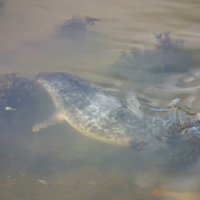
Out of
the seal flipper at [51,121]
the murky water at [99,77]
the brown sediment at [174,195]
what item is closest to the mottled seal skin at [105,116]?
the seal flipper at [51,121]

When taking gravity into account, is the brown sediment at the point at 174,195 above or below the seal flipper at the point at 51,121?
below

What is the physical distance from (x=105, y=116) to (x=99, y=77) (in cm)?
110

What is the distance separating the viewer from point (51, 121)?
18.6 ft

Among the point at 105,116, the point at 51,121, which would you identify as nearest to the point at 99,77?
the point at 105,116

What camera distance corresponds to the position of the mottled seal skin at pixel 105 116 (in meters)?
5.14

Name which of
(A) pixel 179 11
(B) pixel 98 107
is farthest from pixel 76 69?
(A) pixel 179 11

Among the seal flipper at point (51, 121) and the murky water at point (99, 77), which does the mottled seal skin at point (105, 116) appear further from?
the murky water at point (99, 77)

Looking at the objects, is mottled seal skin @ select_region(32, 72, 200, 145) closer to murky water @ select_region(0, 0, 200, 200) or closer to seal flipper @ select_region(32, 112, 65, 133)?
seal flipper @ select_region(32, 112, 65, 133)

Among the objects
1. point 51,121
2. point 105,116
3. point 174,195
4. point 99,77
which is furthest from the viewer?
point 99,77

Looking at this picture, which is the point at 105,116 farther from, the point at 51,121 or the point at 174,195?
the point at 174,195

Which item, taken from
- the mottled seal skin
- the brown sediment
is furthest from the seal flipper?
the brown sediment

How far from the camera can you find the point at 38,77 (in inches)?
255

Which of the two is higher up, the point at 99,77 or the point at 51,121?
the point at 99,77

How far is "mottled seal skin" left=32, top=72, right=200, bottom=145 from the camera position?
514cm
